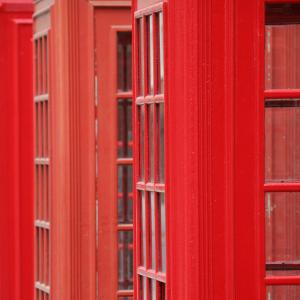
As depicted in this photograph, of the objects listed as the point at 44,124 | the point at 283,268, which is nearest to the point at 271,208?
the point at 283,268

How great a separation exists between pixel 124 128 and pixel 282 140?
222 cm

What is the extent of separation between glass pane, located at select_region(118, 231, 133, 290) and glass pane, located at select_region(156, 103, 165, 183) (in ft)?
5.40

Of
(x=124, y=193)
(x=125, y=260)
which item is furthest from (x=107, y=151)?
(x=125, y=260)

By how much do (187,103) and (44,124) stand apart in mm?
2505

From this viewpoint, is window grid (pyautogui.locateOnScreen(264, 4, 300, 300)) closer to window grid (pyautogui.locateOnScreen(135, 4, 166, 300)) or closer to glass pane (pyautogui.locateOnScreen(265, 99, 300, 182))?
glass pane (pyautogui.locateOnScreen(265, 99, 300, 182))

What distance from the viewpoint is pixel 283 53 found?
394cm

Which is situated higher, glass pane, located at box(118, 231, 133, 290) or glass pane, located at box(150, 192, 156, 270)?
glass pane, located at box(150, 192, 156, 270)

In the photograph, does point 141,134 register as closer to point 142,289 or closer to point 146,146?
point 146,146

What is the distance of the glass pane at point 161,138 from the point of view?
4.40m
